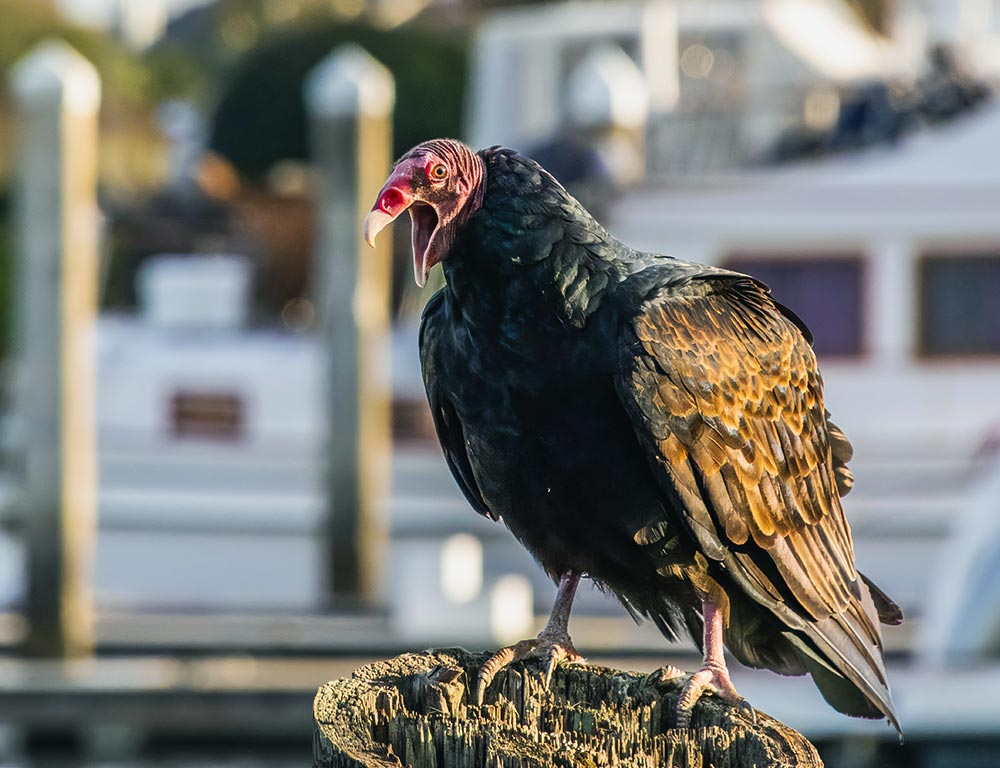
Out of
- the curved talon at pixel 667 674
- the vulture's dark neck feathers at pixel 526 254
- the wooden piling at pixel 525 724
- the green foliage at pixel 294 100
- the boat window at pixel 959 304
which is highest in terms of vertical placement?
the green foliage at pixel 294 100

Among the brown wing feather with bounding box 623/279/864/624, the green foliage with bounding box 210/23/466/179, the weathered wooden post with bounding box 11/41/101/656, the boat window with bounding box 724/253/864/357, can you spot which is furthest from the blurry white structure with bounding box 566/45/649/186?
the green foliage with bounding box 210/23/466/179

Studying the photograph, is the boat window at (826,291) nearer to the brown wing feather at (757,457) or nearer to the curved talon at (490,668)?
the brown wing feather at (757,457)

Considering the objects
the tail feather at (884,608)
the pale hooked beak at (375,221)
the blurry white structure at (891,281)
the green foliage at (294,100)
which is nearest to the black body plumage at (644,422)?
the tail feather at (884,608)

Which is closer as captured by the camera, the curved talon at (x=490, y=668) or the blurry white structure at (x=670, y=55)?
the curved talon at (x=490, y=668)

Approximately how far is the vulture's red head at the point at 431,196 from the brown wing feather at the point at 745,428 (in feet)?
1.20

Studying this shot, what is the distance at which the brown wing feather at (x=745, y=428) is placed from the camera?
2922mm

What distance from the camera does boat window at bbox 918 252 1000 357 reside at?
10961 mm

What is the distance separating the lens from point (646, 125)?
12.1 m

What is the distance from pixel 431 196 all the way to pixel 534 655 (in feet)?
2.84

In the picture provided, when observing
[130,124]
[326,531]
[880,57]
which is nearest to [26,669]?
[326,531]

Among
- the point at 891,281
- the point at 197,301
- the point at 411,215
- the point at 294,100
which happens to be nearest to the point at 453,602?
the point at 891,281

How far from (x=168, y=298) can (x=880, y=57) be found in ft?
21.4

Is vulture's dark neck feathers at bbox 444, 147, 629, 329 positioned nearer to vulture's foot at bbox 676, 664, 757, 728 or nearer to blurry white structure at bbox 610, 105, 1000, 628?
vulture's foot at bbox 676, 664, 757, 728

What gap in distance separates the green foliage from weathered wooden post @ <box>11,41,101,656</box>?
515 inches
